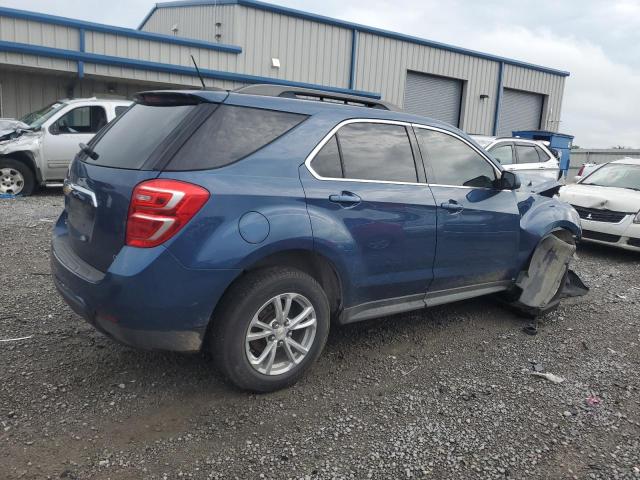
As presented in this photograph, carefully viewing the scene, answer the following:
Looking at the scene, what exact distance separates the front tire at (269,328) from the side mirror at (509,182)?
204 centimetres

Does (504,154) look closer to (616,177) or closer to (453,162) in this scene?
(616,177)

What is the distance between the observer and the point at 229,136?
3.10 metres

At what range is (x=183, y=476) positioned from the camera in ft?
8.38

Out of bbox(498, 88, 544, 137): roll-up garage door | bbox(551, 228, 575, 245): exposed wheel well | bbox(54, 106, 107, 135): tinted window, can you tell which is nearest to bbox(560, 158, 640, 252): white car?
bbox(551, 228, 575, 245): exposed wheel well

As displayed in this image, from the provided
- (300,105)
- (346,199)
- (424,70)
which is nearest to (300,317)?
(346,199)

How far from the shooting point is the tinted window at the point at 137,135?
3070 mm

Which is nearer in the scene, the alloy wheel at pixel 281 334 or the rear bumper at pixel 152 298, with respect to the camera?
the rear bumper at pixel 152 298

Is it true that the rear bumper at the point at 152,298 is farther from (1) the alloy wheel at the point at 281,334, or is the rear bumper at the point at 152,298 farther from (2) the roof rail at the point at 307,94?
(2) the roof rail at the point at 307,94

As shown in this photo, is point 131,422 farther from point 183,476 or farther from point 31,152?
point 31,152

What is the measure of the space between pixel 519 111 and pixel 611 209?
2063 centimetres

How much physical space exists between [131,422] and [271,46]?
1707 centimetres

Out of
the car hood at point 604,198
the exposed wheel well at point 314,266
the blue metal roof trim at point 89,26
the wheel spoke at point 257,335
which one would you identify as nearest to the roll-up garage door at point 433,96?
the blue metal roof trim at point 89,26

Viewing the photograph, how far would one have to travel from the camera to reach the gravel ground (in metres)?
2.71

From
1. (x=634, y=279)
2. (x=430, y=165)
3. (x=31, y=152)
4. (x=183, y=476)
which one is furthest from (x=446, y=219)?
(x=31, y=152)
